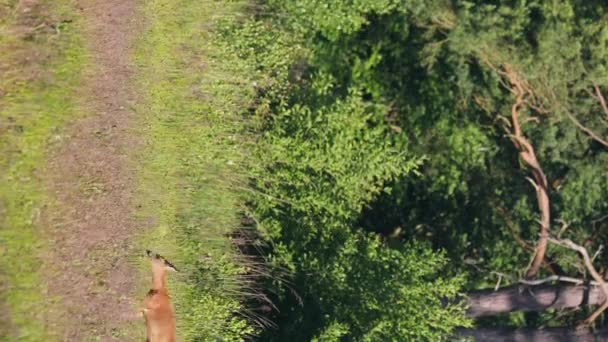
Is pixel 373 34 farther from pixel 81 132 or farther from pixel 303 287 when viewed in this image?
pixel 81 132

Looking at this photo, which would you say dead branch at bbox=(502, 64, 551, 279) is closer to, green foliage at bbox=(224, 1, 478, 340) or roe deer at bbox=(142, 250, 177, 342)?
green foliage at bbox=(224, 1, 478, 340)

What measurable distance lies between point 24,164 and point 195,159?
1985 millimetres

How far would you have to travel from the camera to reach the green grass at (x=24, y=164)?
600 centimetres

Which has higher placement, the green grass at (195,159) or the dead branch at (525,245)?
the green grass at (195,159)

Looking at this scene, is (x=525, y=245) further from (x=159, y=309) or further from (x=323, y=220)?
(x=159, y=309)

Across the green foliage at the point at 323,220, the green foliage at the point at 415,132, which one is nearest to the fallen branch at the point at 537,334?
the green foliage at the point at 415,132

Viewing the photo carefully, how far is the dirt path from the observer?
644cm

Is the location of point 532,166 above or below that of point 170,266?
above

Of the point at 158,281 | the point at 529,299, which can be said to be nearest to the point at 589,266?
the point at 529,299

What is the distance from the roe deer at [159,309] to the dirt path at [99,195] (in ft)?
0.53

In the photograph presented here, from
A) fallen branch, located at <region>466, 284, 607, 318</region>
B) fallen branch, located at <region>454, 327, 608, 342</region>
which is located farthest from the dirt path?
fallen branch, located at <region>466, 284, 607, 318</region>

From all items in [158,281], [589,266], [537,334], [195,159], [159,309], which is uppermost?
[195,159]

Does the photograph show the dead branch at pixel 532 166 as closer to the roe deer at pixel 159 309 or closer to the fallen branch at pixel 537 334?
the fallen branch at pixel 537 334

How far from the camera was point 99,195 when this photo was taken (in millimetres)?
6820
